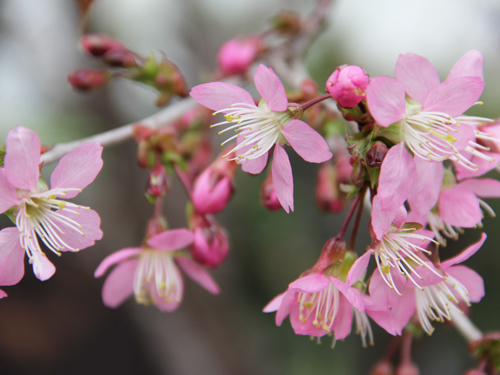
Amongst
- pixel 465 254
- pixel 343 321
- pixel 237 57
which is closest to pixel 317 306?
pixel 343 321

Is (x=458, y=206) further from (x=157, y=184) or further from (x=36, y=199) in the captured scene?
(x=36, y=199)

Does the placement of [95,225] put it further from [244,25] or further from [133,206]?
[244,25]

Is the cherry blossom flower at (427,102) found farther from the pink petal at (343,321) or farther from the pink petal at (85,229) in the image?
the pink petal at (85,229)

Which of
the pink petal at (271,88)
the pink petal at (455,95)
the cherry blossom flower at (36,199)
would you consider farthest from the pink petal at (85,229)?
the pink petal at (455,95)

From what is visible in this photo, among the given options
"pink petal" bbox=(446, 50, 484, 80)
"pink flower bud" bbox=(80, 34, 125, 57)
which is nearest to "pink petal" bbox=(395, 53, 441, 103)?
"pink petal" bbox=(446, 50, 484, 80)

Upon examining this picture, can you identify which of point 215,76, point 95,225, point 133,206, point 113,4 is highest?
point 113,4

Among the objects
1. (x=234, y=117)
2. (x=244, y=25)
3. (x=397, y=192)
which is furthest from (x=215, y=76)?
(x=244, y=25)
